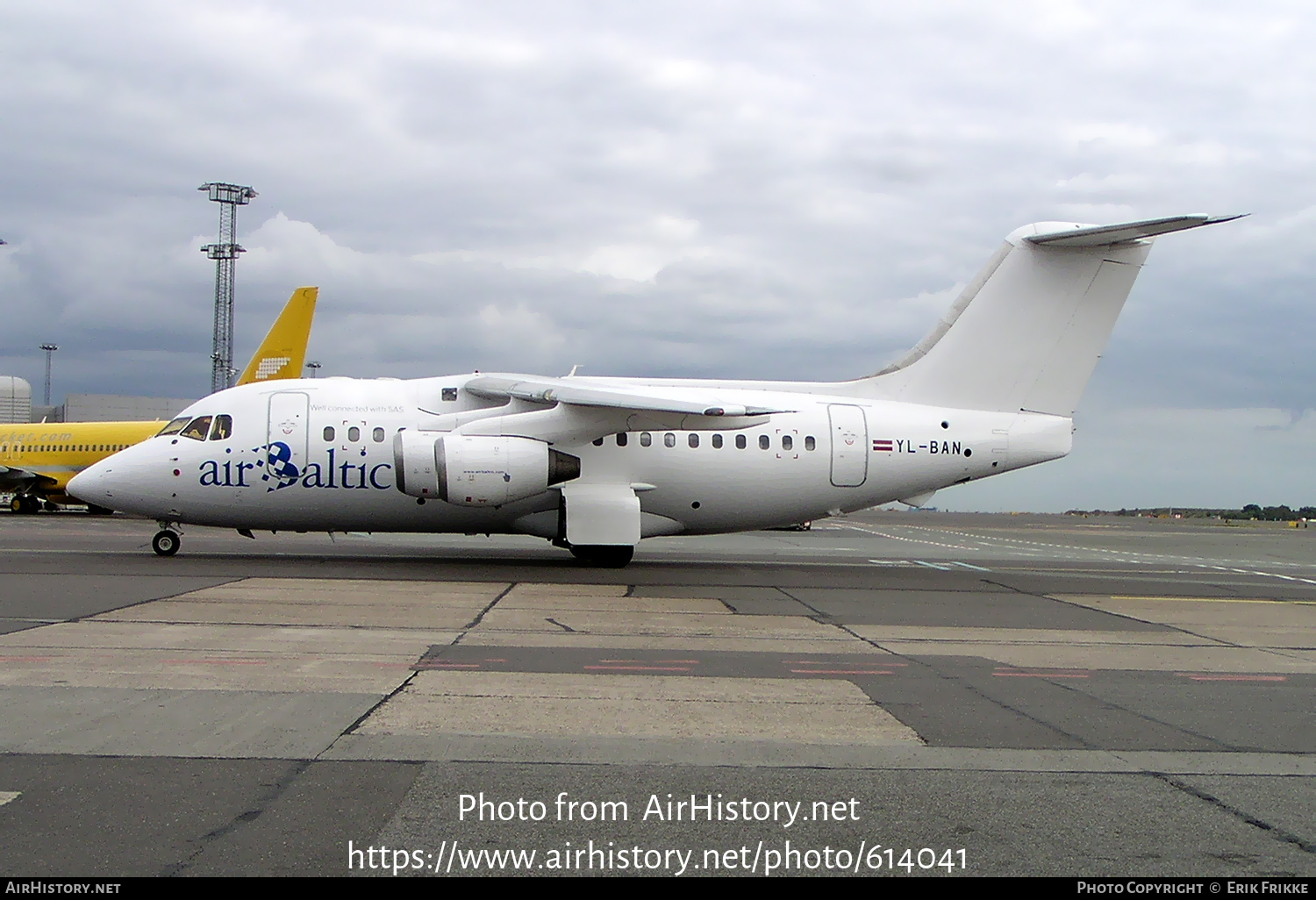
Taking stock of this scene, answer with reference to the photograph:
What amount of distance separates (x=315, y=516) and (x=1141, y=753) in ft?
51.7

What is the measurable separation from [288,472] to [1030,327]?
14.5 m

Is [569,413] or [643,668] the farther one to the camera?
[569,413]

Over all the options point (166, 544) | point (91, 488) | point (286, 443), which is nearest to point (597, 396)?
point (286, 443)

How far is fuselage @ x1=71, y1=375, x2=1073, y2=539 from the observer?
18922 mm

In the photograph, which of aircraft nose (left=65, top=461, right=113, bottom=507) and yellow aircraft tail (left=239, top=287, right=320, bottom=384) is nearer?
aircraft nose (left=65, top=461, right=113, bottom=507)

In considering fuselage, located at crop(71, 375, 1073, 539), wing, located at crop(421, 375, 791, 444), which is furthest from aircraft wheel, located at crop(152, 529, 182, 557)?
wing, located at crop(421, 375, 791, 444)

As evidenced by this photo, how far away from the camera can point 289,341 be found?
40938 millimetres

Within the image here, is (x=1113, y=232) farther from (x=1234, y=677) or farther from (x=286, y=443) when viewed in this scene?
(x=286, y=443)

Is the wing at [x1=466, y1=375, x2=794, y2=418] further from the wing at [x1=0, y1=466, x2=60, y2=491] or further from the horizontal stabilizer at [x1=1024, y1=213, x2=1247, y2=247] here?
the wing at [x1=0, y1=466, x2=60, y2=491]

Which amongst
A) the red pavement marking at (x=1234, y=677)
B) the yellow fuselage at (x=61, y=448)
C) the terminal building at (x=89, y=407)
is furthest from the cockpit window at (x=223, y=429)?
the terminal building at (x=89, y=407)

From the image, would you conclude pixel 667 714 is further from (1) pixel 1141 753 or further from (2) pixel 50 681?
(2) pixel 50 681

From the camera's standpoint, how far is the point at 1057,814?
5.40 metres

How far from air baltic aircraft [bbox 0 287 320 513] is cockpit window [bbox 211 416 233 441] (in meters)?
22.6
